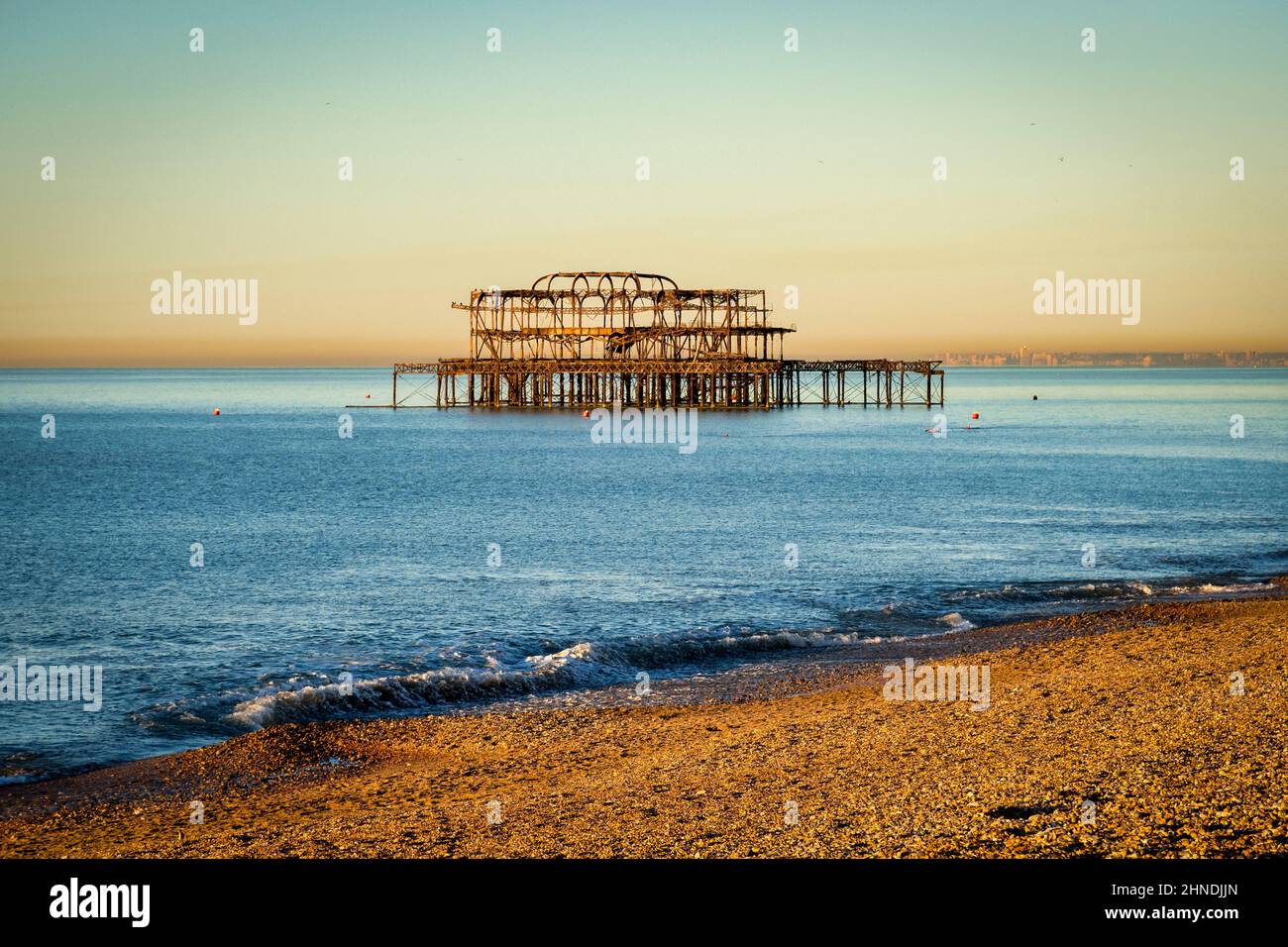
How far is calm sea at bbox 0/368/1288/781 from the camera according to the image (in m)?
16.6

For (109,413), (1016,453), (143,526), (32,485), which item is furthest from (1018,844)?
(109,413)

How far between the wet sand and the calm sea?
209cm

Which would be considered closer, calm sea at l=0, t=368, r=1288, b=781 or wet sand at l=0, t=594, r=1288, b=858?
wet sand at l=0, t=594, r=1288, b=858

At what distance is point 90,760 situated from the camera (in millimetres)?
12500

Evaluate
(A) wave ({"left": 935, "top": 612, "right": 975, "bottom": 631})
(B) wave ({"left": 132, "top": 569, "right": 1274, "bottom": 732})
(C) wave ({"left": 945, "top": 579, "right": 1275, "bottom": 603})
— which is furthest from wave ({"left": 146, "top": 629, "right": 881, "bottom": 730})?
(C) wave ({"left": 945, "top": 579, "right": 1275, "bottom": 603})

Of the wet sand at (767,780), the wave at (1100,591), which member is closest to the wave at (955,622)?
the wave at (1100,591)

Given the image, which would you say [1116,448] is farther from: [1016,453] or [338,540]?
[338,540]

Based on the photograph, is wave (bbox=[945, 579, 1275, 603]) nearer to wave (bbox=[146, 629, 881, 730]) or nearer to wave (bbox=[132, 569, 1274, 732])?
wave (bbox=[132, 569, 1274, 732])

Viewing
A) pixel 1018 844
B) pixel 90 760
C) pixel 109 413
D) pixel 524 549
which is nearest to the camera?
pixel 1018 844

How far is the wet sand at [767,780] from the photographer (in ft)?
26.8

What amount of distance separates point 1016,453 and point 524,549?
42.5 meters

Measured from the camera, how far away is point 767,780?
33.3 feet

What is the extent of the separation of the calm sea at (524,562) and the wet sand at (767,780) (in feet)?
6.85
